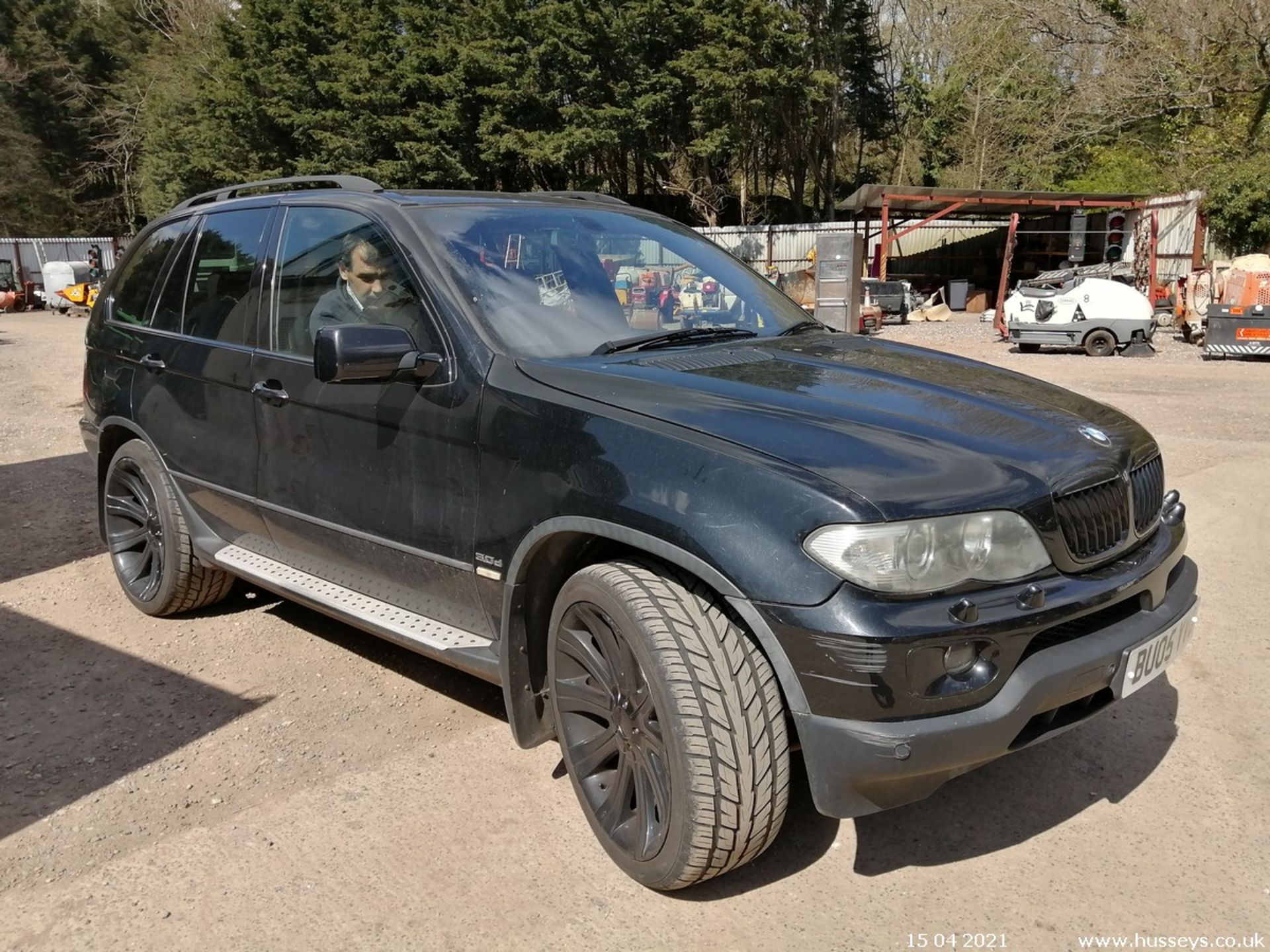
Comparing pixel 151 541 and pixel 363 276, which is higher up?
pixel 363 276

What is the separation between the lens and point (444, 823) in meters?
3.06

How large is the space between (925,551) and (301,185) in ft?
10.0

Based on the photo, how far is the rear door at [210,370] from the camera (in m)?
3.96

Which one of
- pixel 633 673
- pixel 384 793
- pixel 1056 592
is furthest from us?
pixel 384 793

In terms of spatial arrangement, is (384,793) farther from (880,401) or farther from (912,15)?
(912,15)

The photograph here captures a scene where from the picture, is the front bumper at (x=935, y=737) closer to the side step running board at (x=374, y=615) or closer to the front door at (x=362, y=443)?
the side step running board at (x=374, y=615)

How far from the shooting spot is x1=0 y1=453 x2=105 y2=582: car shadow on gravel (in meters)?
5.79

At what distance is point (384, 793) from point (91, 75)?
62.1 metres

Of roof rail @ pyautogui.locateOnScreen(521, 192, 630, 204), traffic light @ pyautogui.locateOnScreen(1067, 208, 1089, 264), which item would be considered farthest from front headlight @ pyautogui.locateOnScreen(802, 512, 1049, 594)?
traffic light @ pyautogui.locateOnScreen(1067, 208, 1089, 264)

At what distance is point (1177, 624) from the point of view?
2.76 meters

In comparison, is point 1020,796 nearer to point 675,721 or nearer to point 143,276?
point 675,721

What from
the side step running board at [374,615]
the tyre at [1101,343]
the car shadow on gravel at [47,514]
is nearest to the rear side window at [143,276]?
the side step running board at [374,615]

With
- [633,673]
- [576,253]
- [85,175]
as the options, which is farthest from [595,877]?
[85,175]

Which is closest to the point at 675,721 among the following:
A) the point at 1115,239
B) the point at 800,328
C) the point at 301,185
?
the point at 800,328
